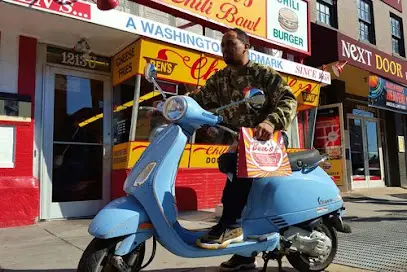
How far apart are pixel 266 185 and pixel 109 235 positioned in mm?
1317

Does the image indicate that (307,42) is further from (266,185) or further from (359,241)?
(266,185)

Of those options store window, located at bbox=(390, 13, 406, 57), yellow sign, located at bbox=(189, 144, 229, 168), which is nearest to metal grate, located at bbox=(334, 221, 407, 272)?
yellow sign, located at bbox=(189, 144, 229, 168)

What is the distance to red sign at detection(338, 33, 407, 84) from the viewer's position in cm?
1002

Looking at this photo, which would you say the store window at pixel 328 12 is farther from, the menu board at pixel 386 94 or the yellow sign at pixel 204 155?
the yellow sign at pixel 204 155

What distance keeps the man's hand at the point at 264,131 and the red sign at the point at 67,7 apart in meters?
3.91

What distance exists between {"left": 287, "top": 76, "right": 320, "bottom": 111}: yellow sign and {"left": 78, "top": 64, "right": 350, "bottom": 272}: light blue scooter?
235 inches

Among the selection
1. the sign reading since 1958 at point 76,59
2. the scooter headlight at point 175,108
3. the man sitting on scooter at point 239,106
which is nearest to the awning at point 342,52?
the sign reading since 1958 at point 76,59

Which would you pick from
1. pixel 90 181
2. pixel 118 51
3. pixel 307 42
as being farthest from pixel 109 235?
pixel 307 42

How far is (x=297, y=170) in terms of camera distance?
11.6ft

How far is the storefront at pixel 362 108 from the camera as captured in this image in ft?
33.9

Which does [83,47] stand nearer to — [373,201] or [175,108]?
[175,108]

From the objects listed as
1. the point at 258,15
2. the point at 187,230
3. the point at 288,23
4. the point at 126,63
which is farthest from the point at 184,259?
the point at 288,23

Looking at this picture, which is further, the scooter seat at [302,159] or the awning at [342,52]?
the awning at [342,52]

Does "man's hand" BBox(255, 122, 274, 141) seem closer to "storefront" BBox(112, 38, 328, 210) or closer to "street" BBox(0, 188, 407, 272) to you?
"street" BBox(0, 188, 407, 272)
